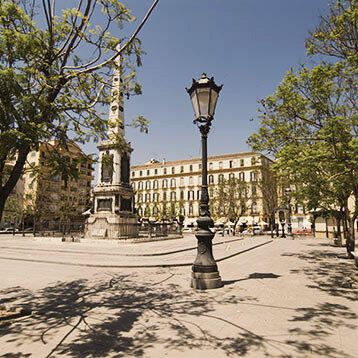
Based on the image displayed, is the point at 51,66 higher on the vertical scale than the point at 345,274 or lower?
higher

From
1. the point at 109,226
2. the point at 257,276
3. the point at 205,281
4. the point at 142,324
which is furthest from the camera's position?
the point at 109,226

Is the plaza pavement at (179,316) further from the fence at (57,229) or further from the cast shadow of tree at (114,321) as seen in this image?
the fence at (57,229)

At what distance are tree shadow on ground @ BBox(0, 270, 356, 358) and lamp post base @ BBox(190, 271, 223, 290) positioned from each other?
0.75ft

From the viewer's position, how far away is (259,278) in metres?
6.97

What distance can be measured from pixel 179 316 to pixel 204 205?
2704 millimetres

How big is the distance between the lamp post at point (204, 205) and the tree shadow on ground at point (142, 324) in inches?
14.0

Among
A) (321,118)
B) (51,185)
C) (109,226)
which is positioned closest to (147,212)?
(51,185)

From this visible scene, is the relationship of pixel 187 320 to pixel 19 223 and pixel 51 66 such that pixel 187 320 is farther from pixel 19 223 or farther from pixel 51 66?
pixel 19 223

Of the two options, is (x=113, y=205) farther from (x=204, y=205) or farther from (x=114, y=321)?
(x=114, y=321)

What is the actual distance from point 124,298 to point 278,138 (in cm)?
747

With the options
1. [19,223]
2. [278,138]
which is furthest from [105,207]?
[19,223]

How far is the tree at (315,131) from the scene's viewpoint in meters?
6.62

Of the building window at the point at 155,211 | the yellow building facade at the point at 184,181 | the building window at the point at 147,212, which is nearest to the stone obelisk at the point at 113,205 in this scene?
the yellow building facade at the point at 184,181

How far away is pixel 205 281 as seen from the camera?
585cm
